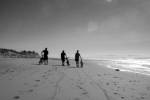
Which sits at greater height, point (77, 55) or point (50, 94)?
point (77, 55)

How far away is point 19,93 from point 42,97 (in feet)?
3.43

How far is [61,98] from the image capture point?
4.13 meters

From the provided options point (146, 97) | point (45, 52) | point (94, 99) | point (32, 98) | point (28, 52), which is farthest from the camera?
point (28, 52)

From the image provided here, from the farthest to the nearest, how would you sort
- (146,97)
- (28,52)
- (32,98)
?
(28,52) < (146,97) < (32,98)

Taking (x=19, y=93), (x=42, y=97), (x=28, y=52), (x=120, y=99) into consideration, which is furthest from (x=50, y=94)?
(x=28, y=52)

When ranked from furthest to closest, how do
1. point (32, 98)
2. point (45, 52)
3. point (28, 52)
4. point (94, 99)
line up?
point (28, 52) < point (45, 52) < point (94, 99) < point (32, 98)

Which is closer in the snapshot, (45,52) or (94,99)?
(94,99)

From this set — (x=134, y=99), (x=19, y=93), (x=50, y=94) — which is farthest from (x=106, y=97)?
(x=19, y=93)

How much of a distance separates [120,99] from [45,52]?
1538 centimetres

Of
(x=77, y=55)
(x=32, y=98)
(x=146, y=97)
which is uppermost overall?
(x=77, y=55)

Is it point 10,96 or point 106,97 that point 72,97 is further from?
point 10,96

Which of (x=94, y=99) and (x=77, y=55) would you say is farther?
(x=77, y=55)

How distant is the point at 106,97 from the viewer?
4.49 metres

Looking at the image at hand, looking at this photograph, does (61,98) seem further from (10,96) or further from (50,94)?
(10,96)
